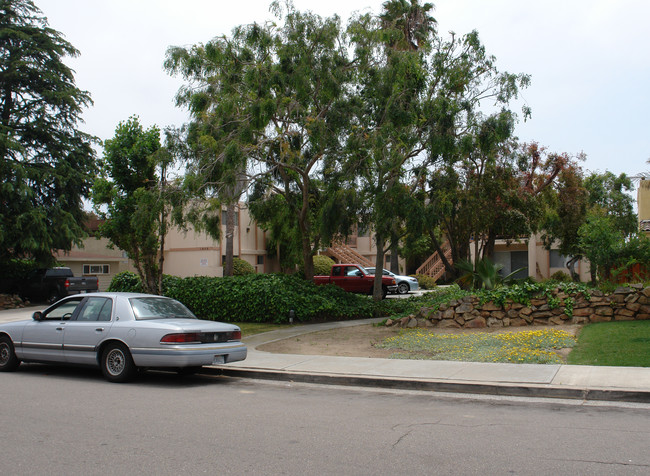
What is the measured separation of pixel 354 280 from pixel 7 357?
61.4 feet

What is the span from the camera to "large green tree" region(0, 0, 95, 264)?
2817 centimetres

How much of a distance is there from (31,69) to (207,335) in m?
26.0

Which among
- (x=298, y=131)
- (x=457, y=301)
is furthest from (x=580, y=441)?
(x=298, y=131)

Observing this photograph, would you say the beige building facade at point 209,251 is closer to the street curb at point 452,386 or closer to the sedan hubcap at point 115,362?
the street curb at point 452,386

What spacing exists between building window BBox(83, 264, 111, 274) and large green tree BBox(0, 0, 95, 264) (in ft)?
16.8

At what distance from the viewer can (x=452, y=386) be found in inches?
346

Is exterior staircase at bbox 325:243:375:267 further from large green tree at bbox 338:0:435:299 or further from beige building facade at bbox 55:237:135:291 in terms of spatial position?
large green tree at bbox 338:0:435:299

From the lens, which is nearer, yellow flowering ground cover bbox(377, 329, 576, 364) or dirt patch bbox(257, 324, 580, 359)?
yellow flowering ground cover bbox(377, 329, 576, 364)

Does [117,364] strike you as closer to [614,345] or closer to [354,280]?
[614,345]

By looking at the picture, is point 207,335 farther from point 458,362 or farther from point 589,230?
point 589,230

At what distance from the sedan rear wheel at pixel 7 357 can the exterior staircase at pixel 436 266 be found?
1234 inches

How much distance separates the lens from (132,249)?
18.0 m

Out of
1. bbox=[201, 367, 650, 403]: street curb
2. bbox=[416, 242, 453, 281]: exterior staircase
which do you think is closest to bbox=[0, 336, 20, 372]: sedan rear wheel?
bbox=[201, 367, 650, 403]: street curb

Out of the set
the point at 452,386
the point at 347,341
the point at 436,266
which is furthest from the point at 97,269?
the point at 452,386
